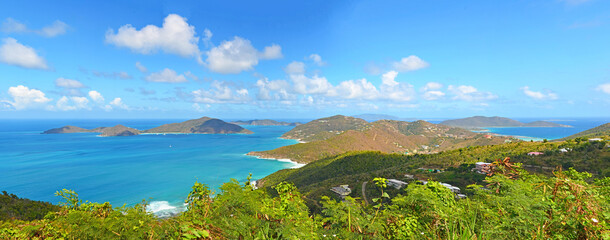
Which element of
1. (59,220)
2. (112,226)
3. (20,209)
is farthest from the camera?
(20,209)

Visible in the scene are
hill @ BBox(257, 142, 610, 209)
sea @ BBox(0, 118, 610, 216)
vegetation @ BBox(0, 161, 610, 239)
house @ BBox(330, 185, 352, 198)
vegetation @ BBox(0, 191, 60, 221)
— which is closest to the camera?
vegetation @ BBox(0, 161, 610, 239)

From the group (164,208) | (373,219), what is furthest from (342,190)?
(164,208)

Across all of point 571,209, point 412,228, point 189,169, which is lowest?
point 189,169

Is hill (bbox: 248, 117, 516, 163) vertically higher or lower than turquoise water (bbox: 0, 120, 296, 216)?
higher

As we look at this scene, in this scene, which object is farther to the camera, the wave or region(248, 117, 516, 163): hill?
region(248, 117, 516, 163): hill

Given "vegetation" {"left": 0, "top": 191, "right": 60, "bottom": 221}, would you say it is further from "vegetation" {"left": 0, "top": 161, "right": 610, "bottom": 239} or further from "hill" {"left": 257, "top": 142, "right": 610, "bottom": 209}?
"vegetation" {"left": 0, "top": 161, "right": 610, "bottom": 239}

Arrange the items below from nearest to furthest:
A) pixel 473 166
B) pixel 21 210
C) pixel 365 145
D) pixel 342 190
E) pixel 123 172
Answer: pixel 21 210 → pixel 342 190 → pixel 473 166 → pixel 123 172 → pixel 365 145

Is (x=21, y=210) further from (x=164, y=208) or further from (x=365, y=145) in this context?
(x=365, y=145)

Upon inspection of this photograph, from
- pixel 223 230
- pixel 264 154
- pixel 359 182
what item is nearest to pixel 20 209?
pixel 223 230

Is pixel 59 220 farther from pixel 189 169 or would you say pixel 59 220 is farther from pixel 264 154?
pixel 264 154

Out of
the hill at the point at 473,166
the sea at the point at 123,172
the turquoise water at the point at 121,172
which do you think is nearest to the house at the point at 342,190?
the hill at the point at 473,166

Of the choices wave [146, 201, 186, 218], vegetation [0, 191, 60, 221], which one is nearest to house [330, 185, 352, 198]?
vegetation [0, 191, 60, 221]
